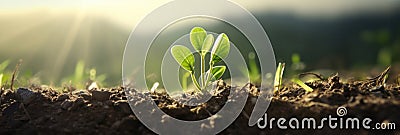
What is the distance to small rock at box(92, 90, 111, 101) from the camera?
5.90 feet

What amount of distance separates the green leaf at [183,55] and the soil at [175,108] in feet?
0.46

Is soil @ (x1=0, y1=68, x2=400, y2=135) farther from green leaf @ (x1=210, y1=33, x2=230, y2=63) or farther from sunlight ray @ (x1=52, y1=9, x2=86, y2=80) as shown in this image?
sunlight ray @ (x1=52, y1=9, x2=86, y2=80)

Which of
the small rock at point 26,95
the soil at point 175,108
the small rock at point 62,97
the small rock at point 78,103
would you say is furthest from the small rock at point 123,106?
the small rock at point 26,95

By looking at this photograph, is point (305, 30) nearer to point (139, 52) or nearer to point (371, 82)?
point (371, 82)

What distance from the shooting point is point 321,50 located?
5312 millimetres

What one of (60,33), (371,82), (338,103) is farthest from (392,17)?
(338,103)

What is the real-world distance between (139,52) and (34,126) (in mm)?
446

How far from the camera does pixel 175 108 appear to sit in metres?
1.70

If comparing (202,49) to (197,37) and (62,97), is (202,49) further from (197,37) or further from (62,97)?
(62,97)

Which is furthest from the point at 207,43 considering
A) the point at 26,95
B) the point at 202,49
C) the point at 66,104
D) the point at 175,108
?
the point at 26,95

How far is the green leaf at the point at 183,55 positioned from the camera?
183 centimetres

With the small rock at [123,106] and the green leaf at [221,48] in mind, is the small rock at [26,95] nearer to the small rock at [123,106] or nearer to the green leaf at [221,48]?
the small rock at [123,106]

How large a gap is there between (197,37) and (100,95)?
41 centimetres

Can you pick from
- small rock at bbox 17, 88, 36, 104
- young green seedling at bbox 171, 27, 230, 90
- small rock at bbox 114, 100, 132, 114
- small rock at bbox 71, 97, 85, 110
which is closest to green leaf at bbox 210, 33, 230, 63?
young green seedling at bbox 171, 27, 230, 90
